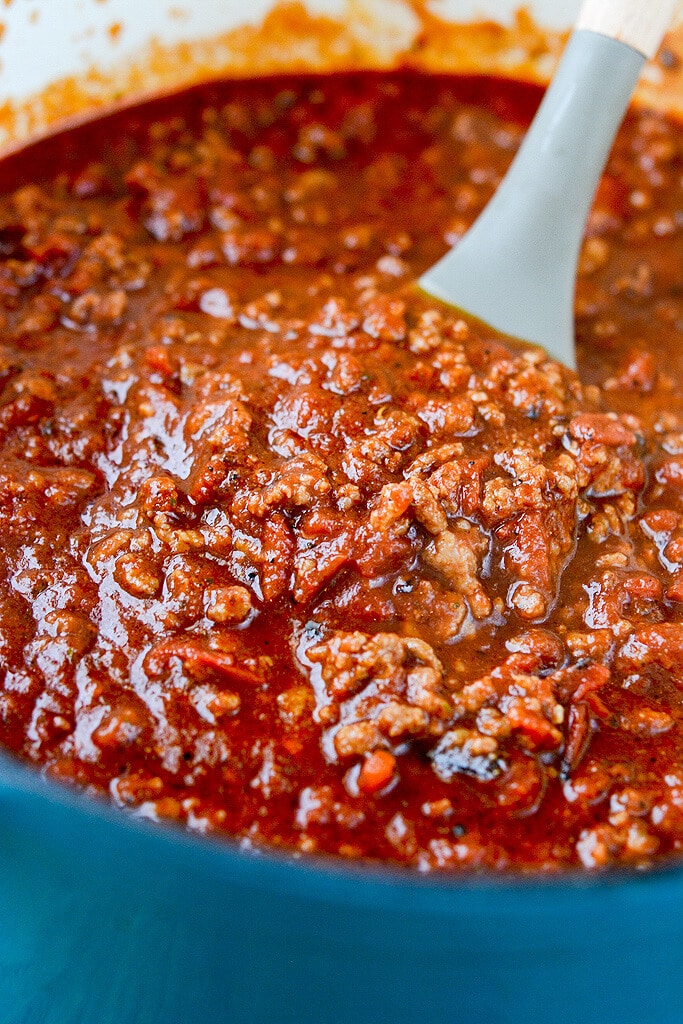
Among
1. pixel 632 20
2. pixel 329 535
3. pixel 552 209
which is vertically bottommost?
pixel 329 535

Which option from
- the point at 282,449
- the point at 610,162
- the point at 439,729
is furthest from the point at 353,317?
the point at 610,162

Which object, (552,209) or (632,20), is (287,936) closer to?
(552,209)

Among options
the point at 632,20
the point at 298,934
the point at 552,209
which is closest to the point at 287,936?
the point at 298,934

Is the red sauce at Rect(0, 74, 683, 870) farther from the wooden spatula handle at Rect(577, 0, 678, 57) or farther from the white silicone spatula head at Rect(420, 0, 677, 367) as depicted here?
the wooden spatula handle at Rect(577, 0, 678, 57)

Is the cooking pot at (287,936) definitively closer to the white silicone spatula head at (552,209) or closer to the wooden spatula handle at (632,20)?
the white silicone spatula head at (552,209)

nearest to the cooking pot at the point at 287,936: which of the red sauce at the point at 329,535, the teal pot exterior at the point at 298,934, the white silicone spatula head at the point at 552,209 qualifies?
the teal pot exterior at the point at 298,934

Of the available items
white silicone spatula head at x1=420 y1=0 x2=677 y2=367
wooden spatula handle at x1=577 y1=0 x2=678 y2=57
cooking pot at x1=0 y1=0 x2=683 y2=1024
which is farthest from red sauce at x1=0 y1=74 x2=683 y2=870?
wooden spatula handle at x1=577 y1=0 x2=678 y2=57
